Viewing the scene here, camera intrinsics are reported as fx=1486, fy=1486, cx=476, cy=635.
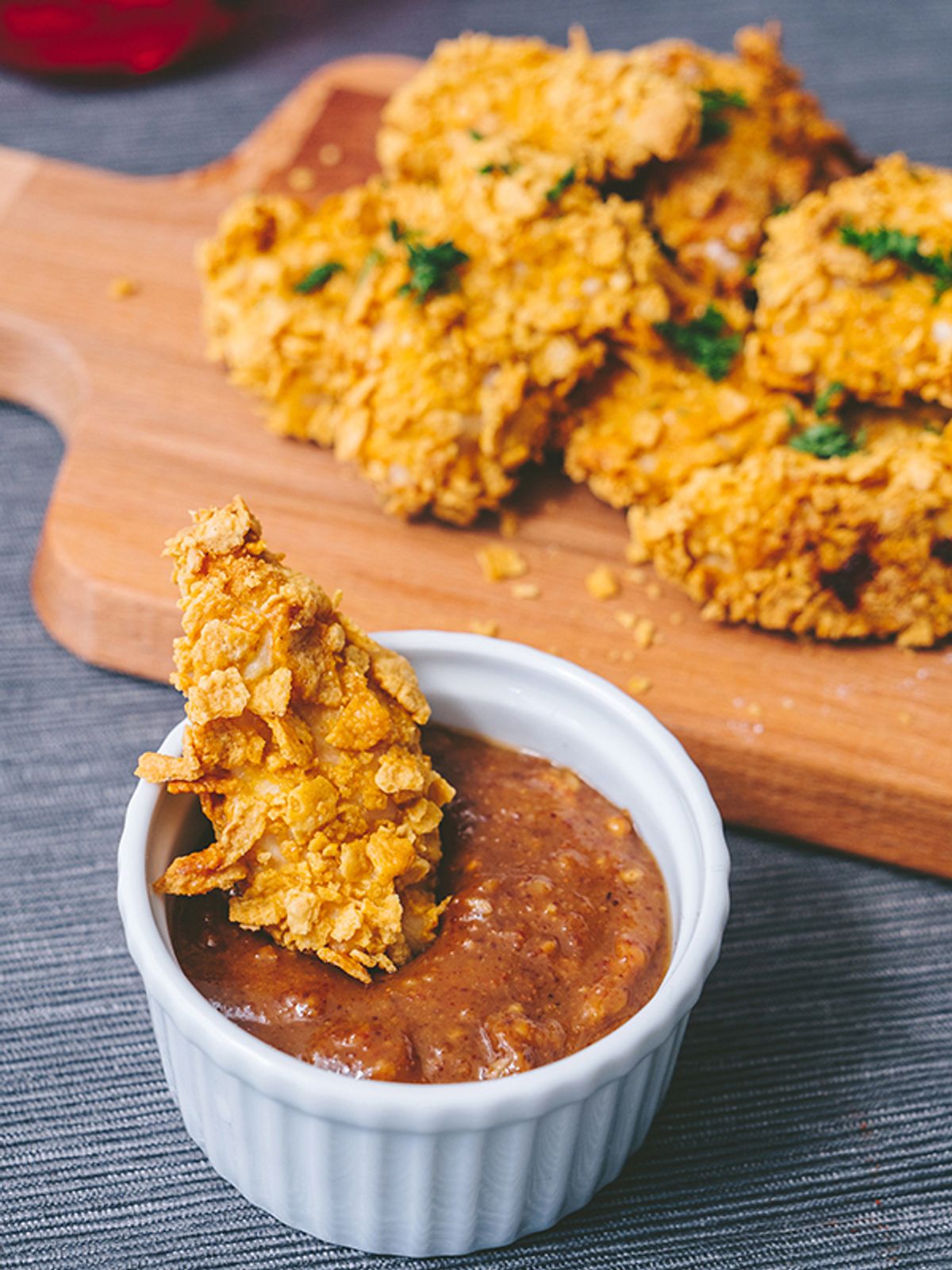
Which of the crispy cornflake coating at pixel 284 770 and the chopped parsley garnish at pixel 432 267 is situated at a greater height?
the chopped parsley garnish at pixel 432 267

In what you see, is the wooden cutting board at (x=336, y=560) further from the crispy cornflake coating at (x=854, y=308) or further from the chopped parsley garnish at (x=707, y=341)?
the crispy cornflake coating at (x=854, y=308)

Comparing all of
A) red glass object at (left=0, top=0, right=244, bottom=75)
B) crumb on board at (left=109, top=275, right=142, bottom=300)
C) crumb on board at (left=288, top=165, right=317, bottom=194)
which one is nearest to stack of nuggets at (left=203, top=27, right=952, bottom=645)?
crumb on board at (left=109, top=275, right=142, bottom=300)

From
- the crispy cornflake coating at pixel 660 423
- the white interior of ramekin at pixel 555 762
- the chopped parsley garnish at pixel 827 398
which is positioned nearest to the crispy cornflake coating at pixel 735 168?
the crispy cornflake coating at pixel 660 423

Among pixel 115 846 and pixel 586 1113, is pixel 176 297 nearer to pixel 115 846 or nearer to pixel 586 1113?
pixel 115 846

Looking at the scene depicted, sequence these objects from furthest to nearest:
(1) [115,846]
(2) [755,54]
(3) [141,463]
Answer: (2) [755,54] → (3) [141,463] → (1) [115,846]

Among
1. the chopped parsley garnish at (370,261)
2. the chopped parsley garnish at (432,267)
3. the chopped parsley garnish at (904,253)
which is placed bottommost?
the chopped parsley garnish at (370,261)

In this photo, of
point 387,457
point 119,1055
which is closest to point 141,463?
point 387,457

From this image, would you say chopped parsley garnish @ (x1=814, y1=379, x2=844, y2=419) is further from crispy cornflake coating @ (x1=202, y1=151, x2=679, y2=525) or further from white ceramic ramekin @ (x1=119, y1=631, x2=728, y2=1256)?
white ceramic ramekin @ (x1=119, y1=631, x2=728, y2=1256)
